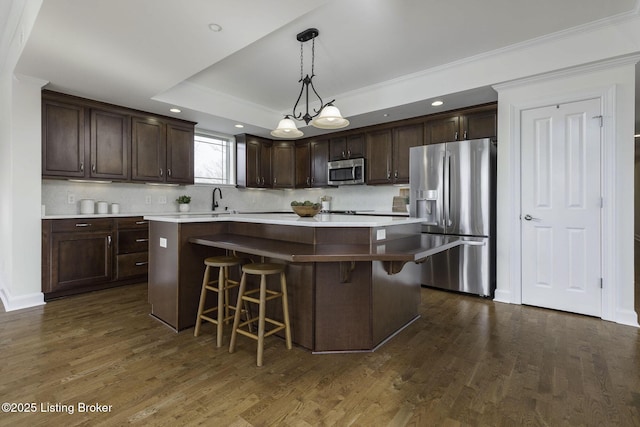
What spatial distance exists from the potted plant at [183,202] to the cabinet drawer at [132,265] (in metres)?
1.06

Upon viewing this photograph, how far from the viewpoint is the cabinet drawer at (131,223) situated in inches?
156

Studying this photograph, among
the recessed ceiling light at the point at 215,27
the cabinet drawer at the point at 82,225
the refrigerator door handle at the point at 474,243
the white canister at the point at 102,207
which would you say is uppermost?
the recessed ceiling light at the point at 215,27

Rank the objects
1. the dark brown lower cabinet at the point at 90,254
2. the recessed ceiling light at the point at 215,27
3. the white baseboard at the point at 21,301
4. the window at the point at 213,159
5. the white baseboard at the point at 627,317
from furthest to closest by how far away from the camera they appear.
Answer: the window at the point at 213,159, the dark brown lower cabinet at the point at 90,254, the white baseboard at the point at 21,301, the white baseboard at the point at 627,317, the recessed ceiling light at the point at 215,27

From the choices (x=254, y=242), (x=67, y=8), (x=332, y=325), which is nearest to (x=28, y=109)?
(x=67, y=8)

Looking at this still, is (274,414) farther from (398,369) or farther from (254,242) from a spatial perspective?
(254,242)

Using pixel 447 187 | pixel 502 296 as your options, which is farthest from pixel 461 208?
pixel 502 296

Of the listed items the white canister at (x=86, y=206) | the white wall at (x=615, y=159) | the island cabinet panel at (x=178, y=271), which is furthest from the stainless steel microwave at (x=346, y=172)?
the white canister at (x=86, y=206)

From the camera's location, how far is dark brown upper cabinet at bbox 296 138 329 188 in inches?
Answer: 227

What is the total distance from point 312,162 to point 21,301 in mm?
4464

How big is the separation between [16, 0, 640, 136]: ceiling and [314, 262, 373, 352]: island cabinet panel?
1.92 m

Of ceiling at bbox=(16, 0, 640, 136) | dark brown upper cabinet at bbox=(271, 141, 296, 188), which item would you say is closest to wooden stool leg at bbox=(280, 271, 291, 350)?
ceiling at bbox=(16, 0, 640, 136)

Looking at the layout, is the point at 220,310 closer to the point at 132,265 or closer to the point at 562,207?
the point at 132,265

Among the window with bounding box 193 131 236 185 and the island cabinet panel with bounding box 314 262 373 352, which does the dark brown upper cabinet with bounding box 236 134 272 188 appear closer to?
the window with bounding box 193 131 236 185

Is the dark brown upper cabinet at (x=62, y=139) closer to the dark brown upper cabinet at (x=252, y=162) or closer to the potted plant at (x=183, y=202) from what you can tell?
the potted plant at (x=183, y=202)
